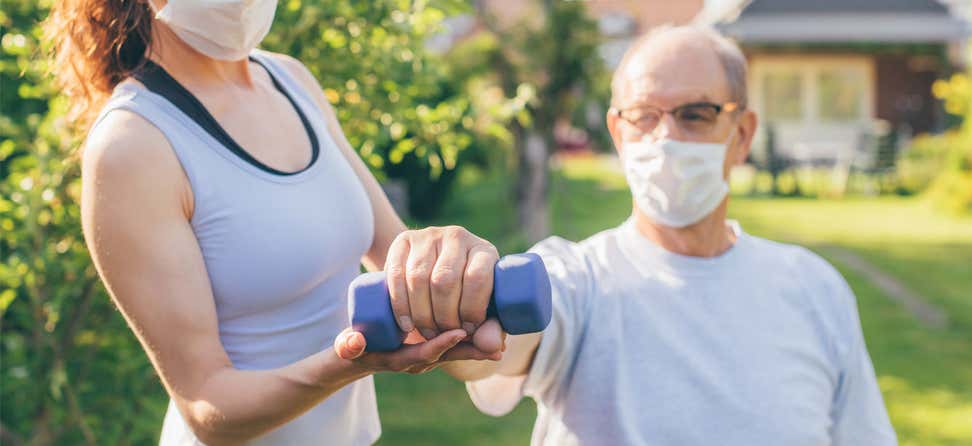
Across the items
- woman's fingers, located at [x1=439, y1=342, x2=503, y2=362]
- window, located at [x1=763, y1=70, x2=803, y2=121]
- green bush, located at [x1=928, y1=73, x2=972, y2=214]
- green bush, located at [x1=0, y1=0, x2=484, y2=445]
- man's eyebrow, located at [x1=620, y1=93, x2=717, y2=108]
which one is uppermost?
woman's fingers, located at [x1=439, y1=342, x2=503, y2=362]

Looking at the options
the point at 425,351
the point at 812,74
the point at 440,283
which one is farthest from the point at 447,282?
the point at 812,74

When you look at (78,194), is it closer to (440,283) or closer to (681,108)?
(681,108)

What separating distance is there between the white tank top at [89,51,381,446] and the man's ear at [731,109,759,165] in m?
1.07

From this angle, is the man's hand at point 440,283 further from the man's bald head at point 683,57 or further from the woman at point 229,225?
the man's bald head at point 683,57

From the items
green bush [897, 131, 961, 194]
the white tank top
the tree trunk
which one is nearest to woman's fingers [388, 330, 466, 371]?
the white tank top

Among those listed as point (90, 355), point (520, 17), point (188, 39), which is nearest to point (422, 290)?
point (188, 39)

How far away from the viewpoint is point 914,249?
12.7 m

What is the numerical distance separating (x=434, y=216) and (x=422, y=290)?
1363cm

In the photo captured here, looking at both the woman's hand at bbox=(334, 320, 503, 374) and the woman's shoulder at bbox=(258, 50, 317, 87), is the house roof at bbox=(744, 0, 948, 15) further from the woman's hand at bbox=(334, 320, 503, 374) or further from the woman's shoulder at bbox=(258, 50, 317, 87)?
the woman's hand at bbox=(334, 320, 503, 374)

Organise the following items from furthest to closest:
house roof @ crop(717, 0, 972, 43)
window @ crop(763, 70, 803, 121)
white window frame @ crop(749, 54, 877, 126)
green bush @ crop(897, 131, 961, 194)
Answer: window @ crop(763, 70, 803, 121) → white window frame @ crop(749, 54, 877, 126) → house roof @ crop(717, 0, 972, 43) → green bush @ crop(897, 131, 961, 194)

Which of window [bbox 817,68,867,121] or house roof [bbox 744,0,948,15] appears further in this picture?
window [bbox 817,68,867,121]

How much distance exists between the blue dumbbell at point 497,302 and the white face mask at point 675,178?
1.12 meters

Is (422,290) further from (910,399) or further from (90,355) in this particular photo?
(910,399)

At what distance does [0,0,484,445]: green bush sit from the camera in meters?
3.29
